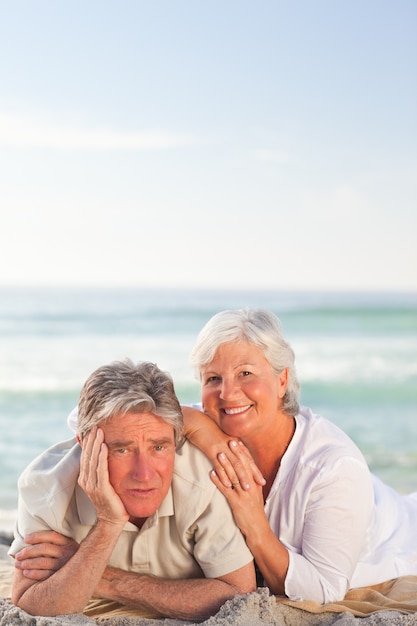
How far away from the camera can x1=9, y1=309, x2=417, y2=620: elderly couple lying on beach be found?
3.19 meters

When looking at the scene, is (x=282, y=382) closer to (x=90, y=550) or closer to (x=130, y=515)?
(x=130, y=515)

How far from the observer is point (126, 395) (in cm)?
314

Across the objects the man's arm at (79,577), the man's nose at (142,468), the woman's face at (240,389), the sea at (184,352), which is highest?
the woman's face at (240,389)

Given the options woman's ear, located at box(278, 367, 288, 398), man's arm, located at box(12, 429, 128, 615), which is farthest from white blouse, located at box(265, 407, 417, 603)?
man's arm, located at box(12, 429, 128, 615)

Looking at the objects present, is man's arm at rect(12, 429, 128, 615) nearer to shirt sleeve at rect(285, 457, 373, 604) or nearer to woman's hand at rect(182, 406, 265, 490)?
woman's hand at rect(182, 406, 265, 490)

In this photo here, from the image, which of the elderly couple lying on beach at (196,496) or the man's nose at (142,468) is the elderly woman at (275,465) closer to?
the elderly couple lying on beach at (196,496)

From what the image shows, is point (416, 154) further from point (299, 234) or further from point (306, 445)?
point (306, 445)

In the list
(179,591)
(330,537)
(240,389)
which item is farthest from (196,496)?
(330,537)

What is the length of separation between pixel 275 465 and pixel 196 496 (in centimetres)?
56

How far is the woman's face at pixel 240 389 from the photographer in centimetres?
354

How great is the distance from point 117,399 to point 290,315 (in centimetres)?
2722

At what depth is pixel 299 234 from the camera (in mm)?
32969

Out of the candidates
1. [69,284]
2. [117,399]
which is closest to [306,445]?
[117,399]

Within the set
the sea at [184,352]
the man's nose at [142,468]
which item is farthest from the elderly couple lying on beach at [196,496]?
the sea at [184,352]
